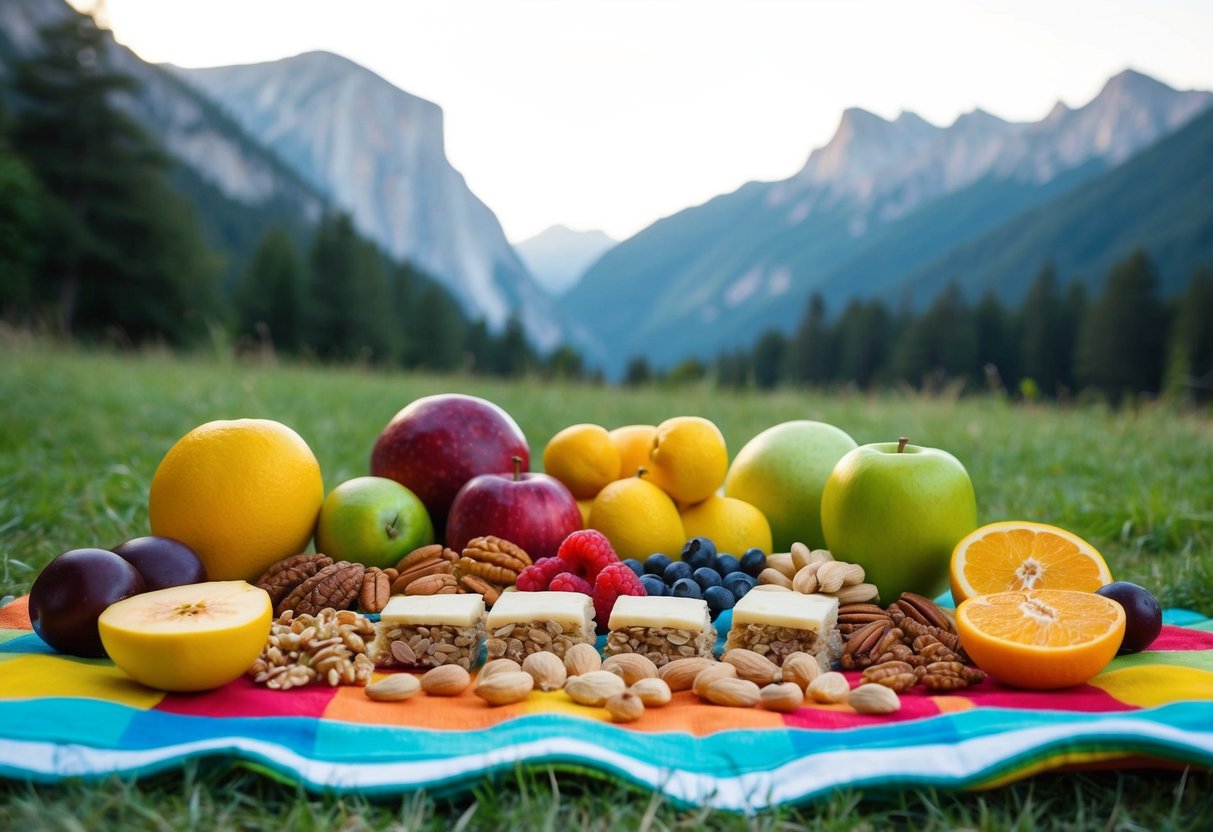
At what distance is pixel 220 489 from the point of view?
8.55ft

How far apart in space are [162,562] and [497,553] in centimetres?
91

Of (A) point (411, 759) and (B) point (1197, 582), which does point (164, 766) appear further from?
(B) point (1197, 582)

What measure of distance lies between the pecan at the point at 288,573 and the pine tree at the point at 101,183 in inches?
1453

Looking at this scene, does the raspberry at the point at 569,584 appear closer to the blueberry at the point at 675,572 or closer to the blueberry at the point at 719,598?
the blueberry at the point at 675,572

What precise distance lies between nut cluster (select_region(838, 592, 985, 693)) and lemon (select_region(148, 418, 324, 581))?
1712mm

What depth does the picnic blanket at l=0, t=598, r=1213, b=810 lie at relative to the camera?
1620mm

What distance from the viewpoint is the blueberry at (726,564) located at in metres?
2.68

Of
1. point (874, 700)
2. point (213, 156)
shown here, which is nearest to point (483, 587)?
point (874, 700)

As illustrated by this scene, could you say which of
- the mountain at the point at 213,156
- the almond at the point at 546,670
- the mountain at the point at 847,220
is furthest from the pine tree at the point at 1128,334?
the mountain at the point at 213,156

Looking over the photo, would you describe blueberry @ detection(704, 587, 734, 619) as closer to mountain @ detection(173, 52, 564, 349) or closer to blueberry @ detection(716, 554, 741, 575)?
blueberry @ detection(716, 554, 741, 575)

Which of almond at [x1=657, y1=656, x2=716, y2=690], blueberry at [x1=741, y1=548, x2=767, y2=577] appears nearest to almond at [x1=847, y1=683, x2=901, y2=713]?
almond at [x1=657, y1=656, x2=716, y2=690]

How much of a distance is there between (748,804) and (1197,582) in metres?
2.40

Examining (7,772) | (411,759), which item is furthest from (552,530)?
(7,772)

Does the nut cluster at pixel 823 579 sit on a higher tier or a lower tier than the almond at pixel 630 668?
higher
